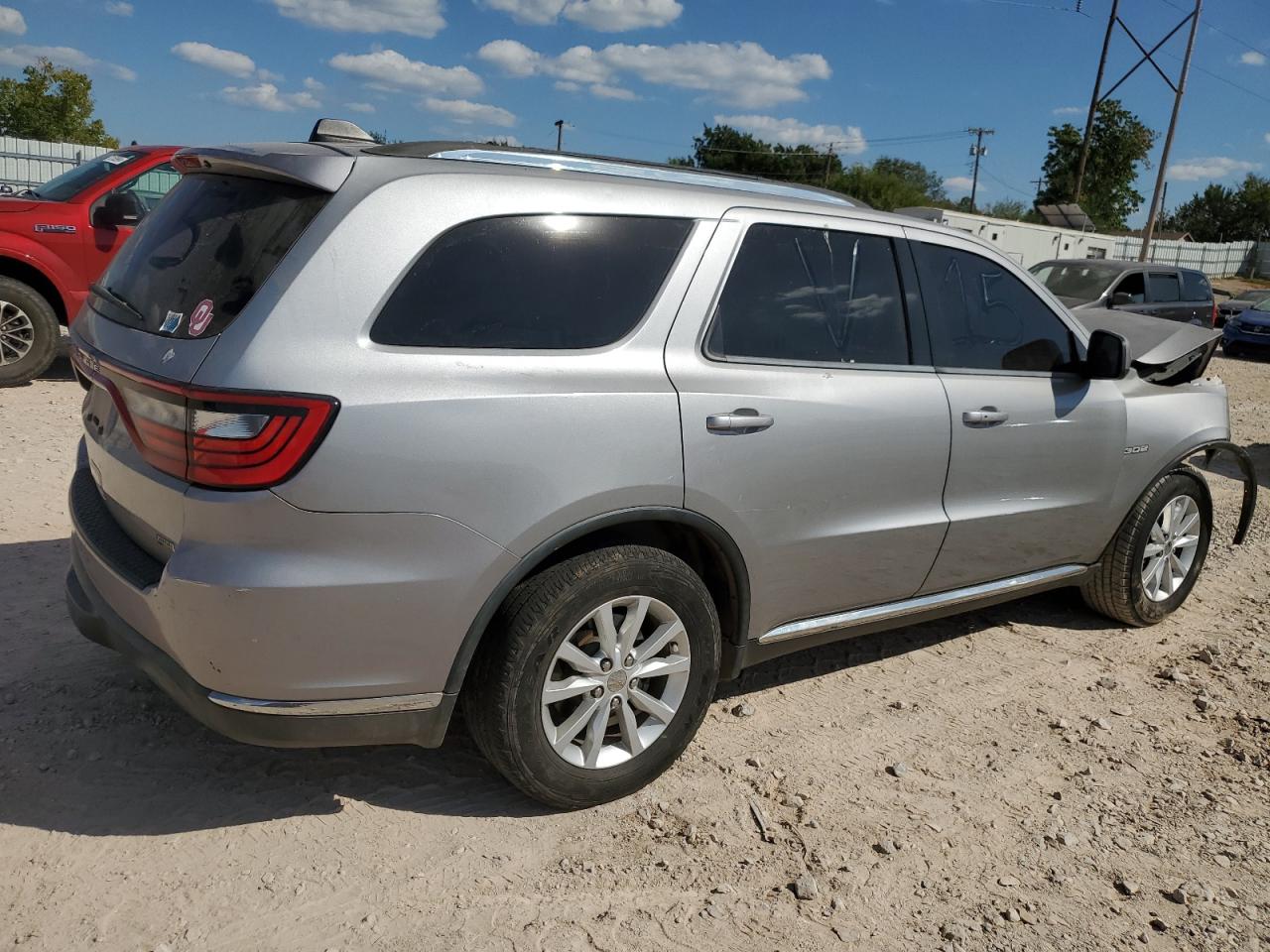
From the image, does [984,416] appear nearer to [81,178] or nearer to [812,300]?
[812,300]

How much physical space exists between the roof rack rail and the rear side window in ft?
0.81

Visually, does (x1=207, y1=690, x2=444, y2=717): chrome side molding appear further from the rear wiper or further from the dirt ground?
the rear wiper

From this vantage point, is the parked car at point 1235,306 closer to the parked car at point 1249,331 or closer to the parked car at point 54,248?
the parked car at point 1249,331

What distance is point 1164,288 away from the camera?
1571 cm

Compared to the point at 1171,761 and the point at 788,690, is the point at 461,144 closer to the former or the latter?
the point at 788,690

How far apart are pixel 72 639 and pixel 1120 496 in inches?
168

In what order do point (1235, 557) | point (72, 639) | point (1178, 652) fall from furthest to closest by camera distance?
point (1235, 557)
point (1178, 652)
point (72, 639)

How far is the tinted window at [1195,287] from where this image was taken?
1620cm

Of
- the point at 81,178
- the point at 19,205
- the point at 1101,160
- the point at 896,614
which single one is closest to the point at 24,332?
the point at 19,205

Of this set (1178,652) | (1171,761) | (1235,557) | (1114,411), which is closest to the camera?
(1171,761)

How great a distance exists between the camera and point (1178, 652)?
4.79m

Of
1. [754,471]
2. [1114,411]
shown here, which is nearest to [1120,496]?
[1114,411]

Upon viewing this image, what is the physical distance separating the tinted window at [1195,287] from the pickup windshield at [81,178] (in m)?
14.4

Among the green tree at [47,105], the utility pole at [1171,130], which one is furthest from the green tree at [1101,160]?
the green tree at [47,105]
